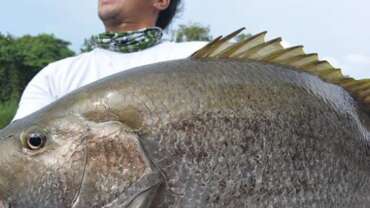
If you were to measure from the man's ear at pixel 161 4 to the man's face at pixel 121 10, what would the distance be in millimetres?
138

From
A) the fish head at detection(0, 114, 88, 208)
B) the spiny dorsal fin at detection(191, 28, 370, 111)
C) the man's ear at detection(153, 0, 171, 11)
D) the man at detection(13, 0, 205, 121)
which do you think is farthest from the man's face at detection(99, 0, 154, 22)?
the fish head at detection(0, 114, 88, 208)

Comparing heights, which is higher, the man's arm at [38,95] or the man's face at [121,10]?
the man's face at [121,10]

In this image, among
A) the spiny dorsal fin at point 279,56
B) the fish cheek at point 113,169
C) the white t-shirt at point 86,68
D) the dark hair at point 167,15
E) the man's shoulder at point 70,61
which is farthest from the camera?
the dark hair at point 167,15

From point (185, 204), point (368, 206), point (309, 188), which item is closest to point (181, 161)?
point (185, 204)

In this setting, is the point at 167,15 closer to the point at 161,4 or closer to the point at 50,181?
the point at 161,4

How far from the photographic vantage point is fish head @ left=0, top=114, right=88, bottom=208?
6.02 feet

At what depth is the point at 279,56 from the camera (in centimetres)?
213

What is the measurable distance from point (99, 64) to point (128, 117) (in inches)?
59.2

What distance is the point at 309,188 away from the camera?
6.48 feet

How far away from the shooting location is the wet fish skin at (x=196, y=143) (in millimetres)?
1836

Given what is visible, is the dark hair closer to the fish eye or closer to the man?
the man

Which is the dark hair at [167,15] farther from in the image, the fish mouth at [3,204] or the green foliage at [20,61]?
the green foliage at [20,61]

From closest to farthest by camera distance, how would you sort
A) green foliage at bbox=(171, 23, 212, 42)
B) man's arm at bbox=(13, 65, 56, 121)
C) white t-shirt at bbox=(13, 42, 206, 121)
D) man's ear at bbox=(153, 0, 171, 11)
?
man's arm at bbox=(13, 65, 56, 121), white t-shirt at bbox=(13, 42, 206, 121), man's ear at bbox=(153, 0, 171, 11), green foliage at bbox=(171, 23, 212, 42)

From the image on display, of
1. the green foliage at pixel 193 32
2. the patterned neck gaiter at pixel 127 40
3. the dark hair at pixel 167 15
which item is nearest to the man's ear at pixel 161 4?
the dark hair at pixel 167 15
